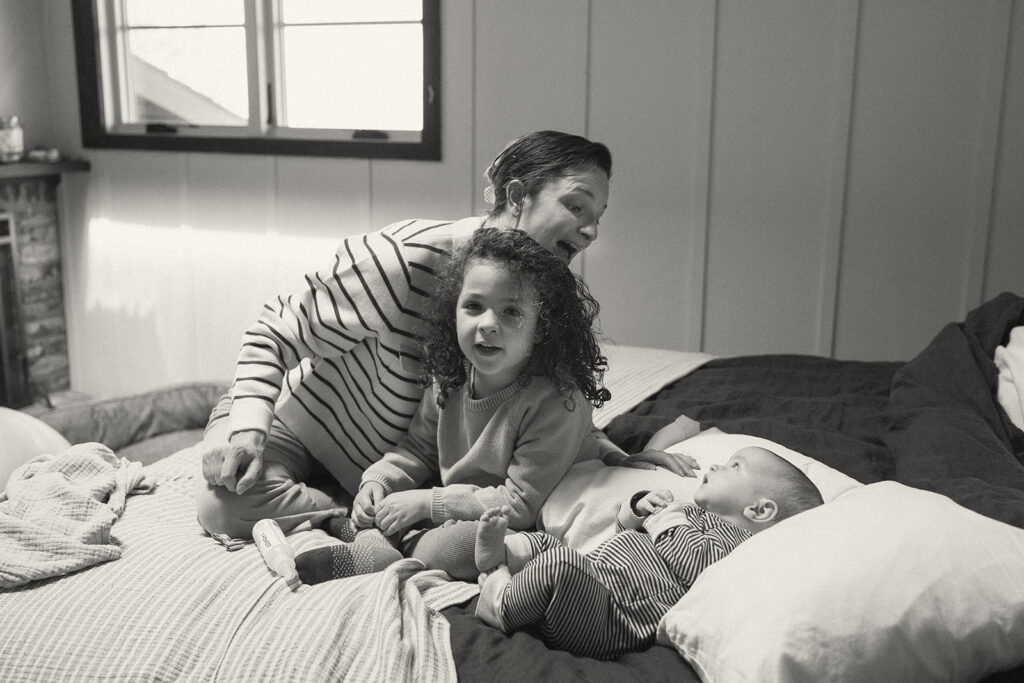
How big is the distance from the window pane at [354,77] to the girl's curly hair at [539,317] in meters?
1.93

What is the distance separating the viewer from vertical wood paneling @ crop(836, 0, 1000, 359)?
2.59 m

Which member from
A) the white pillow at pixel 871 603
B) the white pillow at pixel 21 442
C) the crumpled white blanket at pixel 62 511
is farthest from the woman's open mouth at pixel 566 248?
the white pillow at pixel 21 442

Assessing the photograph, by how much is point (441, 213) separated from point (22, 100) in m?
1.64

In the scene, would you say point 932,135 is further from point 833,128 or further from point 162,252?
point 162,252

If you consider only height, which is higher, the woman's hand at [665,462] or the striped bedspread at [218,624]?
the woman's hand at [665,462]

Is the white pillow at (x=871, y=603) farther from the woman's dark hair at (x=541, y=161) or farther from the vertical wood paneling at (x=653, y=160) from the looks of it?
the vertical wood paneling at (x=653, y=160)

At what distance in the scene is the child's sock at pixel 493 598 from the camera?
1.16 meters

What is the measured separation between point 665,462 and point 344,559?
1.64 feet

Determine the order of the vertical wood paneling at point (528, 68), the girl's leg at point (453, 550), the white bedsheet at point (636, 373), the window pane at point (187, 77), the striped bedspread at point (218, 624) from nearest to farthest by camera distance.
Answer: the striped bedspread at point (218, 624) → the girl's leg at point (453, 550) → the white bedsheet at point (636, 373) → the vertical wood paneling at point (528, 68) → the window pane at point (187, 77)

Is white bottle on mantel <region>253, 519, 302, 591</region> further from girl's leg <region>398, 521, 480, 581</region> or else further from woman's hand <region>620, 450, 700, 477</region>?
woman's hand <region>620, 450, 700, 477</region>

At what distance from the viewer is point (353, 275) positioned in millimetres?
1543

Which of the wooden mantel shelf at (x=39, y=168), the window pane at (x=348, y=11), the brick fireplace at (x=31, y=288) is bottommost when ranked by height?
the brick fireplace at (x=31, y=288)

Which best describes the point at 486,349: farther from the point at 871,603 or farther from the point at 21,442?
the point at 21,442

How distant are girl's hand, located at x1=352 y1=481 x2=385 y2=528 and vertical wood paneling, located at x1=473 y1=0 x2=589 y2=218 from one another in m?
1.65
